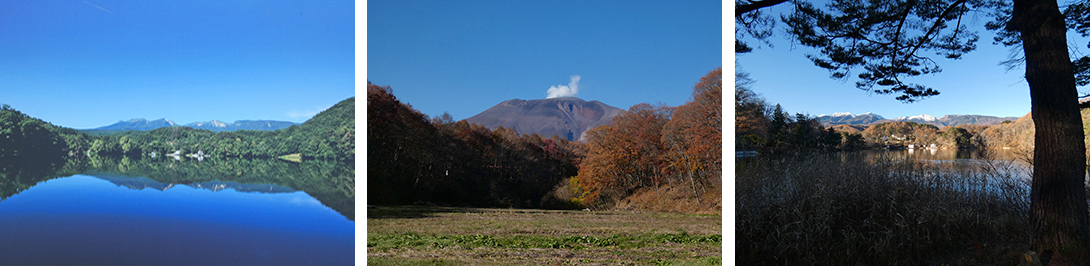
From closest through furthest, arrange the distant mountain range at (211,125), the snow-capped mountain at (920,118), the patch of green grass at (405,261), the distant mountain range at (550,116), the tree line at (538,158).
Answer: the snow-capped mountain at (920,118), the patch of green grass at (405,261), the tree line at (538,158), the distant mountain range at (550,116), the distant mountain range at (211,125)

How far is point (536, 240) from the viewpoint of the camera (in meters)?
4.55

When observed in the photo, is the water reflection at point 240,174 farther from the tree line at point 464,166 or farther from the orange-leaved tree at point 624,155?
the orange-leaved tree at point 624,155

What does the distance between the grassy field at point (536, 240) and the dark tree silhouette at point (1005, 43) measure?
2.07 metres

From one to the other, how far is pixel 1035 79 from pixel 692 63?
4903mm

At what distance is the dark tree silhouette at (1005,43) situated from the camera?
7.32 feet

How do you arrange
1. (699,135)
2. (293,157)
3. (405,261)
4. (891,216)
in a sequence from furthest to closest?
(293,157), (699,135), (405,261), (891,216)

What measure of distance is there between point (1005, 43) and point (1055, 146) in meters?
1.06

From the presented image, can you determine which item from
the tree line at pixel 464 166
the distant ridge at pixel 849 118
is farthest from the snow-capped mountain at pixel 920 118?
the tree line at pixel 464 166

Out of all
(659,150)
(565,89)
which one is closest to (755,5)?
(565,89)

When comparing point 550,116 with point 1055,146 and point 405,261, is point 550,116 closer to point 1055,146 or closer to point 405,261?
point 405,261

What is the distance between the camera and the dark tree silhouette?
2230 millimetres

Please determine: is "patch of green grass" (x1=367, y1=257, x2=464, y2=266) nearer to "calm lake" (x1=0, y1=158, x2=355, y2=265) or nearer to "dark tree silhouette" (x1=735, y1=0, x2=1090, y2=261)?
"dark tree silhouette" (x1=735, y1=0, x2=1090, y2=261)

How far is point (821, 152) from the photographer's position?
3.67 metres

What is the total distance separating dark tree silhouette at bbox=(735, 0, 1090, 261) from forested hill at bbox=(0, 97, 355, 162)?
22.1 metres
